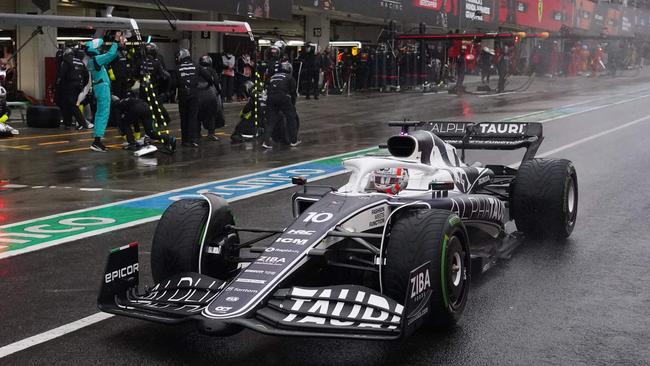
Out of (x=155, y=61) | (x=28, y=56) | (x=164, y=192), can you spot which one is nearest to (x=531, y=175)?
(x=164, y=192)

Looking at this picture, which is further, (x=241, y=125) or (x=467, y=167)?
(x=241, y=125)

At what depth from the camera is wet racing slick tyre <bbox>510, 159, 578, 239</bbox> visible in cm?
834

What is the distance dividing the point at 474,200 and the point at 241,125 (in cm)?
1196

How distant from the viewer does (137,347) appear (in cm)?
550

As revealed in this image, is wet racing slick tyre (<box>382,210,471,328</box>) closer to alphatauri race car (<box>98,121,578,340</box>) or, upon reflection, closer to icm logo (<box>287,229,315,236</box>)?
alphatauri race car (<box>98,121,578,340</box>)

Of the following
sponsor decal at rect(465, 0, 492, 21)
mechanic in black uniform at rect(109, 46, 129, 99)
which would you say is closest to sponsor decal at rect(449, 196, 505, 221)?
mechanic in black uniform at rect(109, 46, 129, 99)

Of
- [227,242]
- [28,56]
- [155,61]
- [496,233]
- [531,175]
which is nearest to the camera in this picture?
[227,242]

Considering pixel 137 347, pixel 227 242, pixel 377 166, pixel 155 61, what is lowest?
pixel 137 347

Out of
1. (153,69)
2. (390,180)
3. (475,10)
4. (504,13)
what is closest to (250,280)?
(390,180)

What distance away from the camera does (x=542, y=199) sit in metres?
8.35

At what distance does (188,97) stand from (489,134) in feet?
29.0

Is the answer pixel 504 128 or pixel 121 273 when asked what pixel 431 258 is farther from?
pixel 504 128

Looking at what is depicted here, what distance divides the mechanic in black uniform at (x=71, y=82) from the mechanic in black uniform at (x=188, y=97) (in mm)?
3710

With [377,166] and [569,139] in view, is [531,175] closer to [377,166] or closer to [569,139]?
[377,166]
